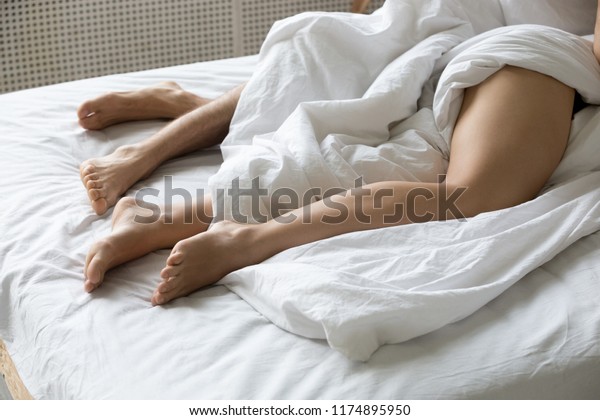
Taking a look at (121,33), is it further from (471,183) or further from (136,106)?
(471,183)

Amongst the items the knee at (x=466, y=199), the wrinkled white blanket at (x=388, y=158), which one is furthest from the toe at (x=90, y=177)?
the knee at (x=466, y=199)

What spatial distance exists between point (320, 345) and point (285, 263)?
14cm

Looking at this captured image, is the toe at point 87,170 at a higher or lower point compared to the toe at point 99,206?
higher

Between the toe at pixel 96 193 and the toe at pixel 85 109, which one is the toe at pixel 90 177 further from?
the toe at pixel 85 109

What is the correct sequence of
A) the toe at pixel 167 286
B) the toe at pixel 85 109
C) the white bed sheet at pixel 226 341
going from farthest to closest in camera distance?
the toe at pixel 85 109, the toe at pixel 167 286, the white bed sheet at pixel 226 341

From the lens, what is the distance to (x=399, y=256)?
1.11m

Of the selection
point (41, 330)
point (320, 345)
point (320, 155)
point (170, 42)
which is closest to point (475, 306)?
point (320, 345)

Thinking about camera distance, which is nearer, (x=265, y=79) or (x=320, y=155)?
(x=320, y=155)

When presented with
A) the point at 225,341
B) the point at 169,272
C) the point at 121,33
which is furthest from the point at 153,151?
the point at 121,33

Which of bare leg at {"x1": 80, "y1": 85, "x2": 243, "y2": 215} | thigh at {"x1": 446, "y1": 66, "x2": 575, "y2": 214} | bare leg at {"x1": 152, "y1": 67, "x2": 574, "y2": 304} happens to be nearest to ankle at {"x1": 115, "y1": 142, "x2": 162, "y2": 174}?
bare leg at {"x1": 80, "y1": 85, "x2": 243, "y2": 215}

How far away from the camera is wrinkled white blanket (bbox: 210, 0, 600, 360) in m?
1.02

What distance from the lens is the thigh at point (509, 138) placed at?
4.08 feet

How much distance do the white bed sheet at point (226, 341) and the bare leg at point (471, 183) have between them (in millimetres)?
50
